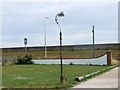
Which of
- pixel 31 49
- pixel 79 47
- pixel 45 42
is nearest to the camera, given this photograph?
pixel 45 42

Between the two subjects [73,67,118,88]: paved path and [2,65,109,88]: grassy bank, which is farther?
[2,65,109,88]: grassy bank

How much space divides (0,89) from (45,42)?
33613 millimetres

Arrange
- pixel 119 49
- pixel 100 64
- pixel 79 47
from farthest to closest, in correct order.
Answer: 1. pixel 79 47
2. pixel 119 49
3. pixel 100 64

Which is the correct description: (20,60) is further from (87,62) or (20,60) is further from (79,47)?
(79,47)

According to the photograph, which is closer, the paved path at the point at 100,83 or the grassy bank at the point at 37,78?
the paved path at the point at 100,83

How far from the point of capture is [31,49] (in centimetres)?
6412

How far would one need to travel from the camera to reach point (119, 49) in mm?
54281

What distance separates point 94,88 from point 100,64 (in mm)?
23430

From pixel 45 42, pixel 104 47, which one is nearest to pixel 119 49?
pixel 104 47

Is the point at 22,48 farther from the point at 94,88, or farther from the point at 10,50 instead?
the point at 94,88

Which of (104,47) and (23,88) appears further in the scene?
(104,47)

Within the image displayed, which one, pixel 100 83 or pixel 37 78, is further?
pixel 37 78

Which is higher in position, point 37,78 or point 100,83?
point 100,83

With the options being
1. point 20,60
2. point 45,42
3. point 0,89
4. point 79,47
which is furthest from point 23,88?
point 79,47
